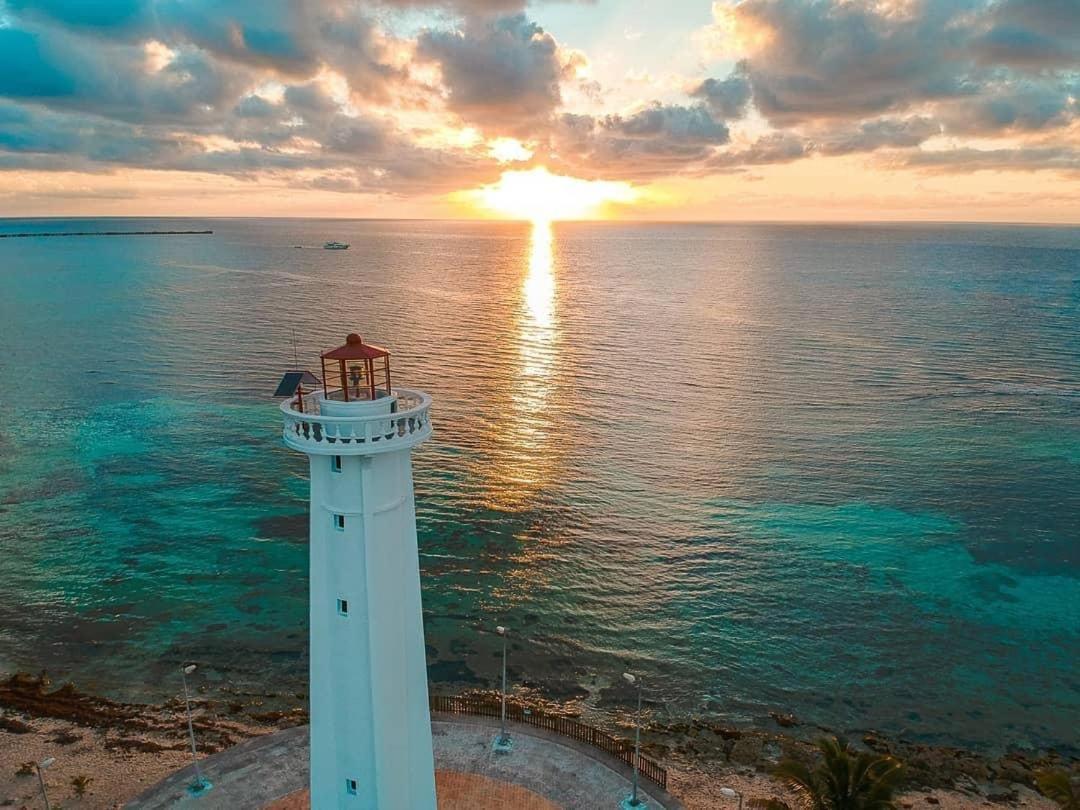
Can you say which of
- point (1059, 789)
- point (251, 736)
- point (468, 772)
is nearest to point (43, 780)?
point (251, 736)

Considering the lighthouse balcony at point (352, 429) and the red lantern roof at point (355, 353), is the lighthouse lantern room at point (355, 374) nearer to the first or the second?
the red lantern roof at point (355, 353)

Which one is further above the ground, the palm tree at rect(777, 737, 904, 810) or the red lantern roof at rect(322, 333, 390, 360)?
the red lantern roof at rect(322, 333, 390, 360)

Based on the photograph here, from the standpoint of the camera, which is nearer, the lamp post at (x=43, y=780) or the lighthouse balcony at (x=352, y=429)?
the lighthouse balcony at (x=352, y=429)

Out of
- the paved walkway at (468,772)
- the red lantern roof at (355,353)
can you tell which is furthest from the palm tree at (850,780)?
the red lantern roof at (355,353)

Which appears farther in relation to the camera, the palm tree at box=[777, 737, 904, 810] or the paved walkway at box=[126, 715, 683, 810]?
the paved walkway at box=[126, 715, 683, 810]

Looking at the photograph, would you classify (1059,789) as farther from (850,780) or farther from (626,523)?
(626,523)

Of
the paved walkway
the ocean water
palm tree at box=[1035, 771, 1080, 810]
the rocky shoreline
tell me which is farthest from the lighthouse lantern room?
the ocean water

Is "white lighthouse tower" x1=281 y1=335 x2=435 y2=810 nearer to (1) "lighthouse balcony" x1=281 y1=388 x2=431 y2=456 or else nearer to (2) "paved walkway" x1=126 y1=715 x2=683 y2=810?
(1) "lighthouse balcony" x1=281 y1=388 x2=431 y2=456
